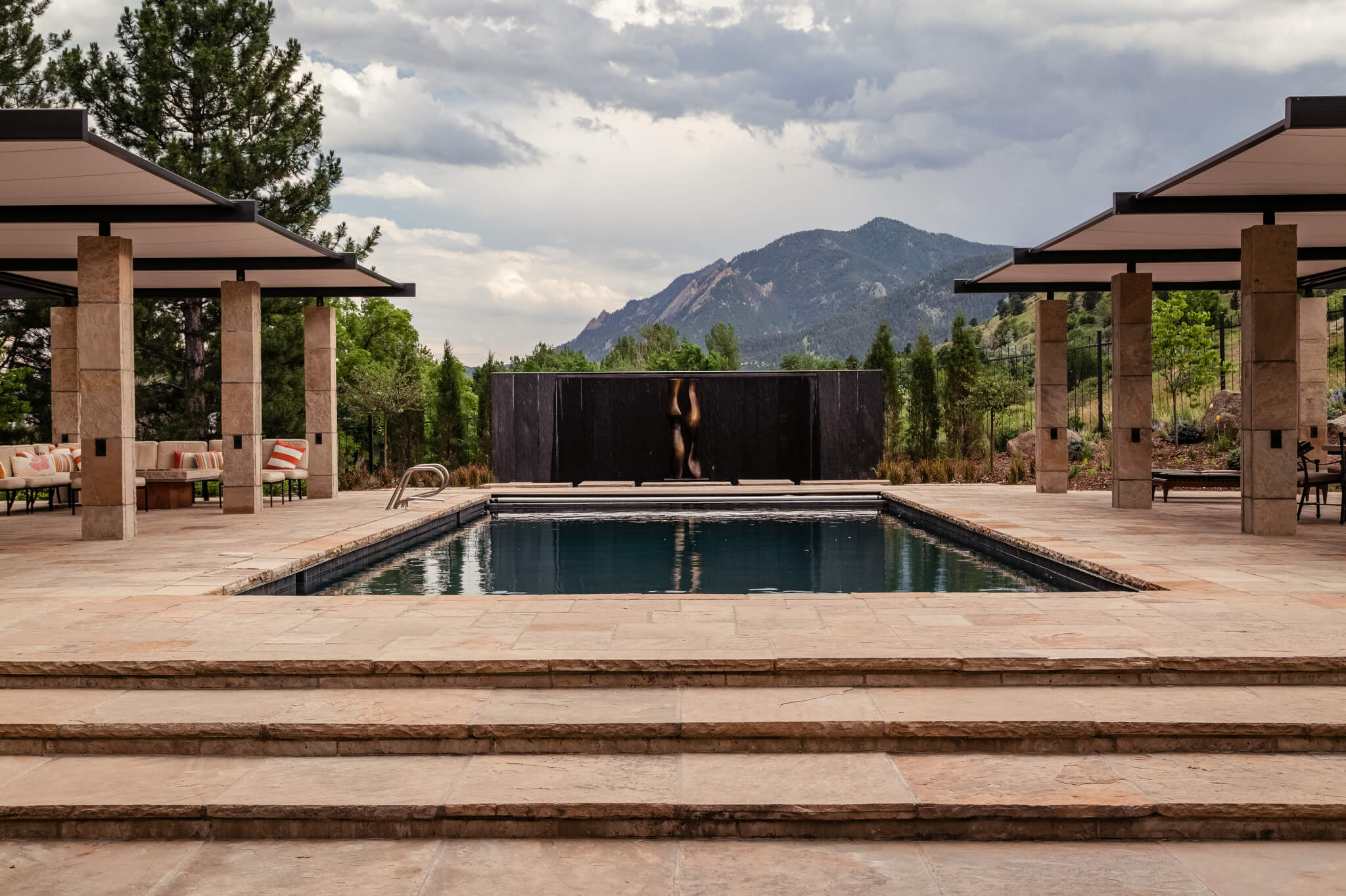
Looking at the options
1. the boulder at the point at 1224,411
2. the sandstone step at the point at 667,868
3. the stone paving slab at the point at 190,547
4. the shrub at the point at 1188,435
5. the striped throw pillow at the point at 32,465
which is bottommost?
the sandstone step at the point at 667,868

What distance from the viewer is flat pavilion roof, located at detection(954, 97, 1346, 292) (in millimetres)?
7301

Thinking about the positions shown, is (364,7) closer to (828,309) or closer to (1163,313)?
(1163,313)

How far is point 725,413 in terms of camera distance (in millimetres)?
19234

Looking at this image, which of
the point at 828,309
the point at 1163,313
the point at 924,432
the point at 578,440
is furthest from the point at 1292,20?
the point at 828,309

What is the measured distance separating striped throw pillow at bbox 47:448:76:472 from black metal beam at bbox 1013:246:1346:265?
12.3m

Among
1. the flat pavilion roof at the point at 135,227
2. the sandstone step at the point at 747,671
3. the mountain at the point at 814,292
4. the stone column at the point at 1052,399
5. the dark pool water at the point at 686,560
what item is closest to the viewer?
the sandstone step at the point at 747,671

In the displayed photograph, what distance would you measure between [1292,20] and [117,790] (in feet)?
99.9

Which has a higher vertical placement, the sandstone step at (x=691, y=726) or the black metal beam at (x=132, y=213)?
the black metal beam at (x=132, y=213)

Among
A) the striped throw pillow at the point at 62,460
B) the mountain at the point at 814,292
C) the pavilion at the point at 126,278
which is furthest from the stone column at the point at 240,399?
the mountain at the point at 814,292

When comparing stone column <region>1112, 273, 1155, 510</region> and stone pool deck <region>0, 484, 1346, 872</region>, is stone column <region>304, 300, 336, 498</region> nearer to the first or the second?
stone pool deck <region>0, 484, 1346, 872</region>

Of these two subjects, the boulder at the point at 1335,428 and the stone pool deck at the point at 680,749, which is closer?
the stone pool deck at the point at 680,749

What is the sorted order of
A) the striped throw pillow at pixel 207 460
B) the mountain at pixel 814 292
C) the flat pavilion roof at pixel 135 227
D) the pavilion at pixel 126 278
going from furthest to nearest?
the mountain at pixel 814 292
the striped throw pillow at pixel 207 460
the pavilion at pixel 126 278
the flat pavilion roof at pixel 135 227

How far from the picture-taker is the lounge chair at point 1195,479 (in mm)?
12938

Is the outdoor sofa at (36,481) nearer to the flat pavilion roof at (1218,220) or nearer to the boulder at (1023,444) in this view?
the flat pavilion roof at (1218,220)
